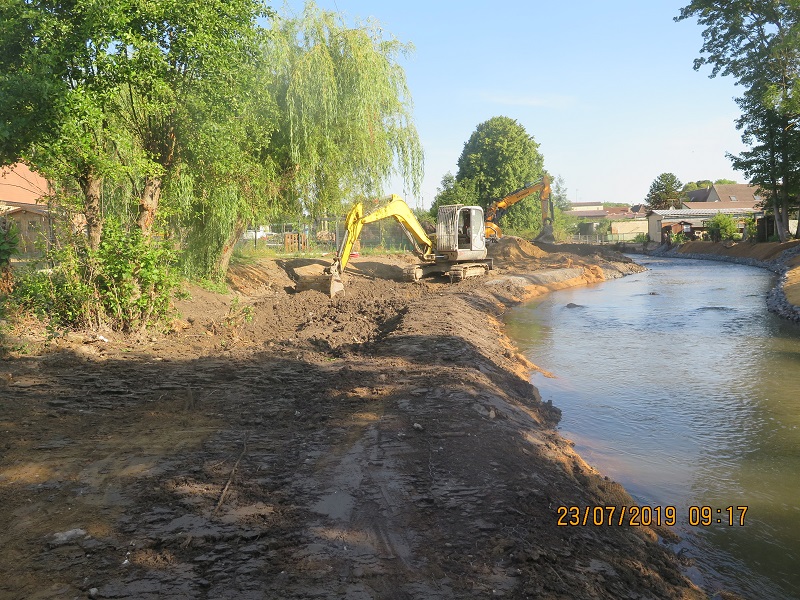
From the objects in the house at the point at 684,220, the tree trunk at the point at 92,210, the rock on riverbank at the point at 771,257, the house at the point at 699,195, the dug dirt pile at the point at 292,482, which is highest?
the house at the point at 699,195

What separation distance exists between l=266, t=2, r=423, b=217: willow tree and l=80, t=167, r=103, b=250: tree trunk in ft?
22.7

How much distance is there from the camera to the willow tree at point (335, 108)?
664 inches

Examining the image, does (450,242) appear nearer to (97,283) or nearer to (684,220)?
(97,283)

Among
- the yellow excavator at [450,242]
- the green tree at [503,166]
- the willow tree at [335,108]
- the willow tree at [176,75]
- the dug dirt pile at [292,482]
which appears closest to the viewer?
the dug dirt pile at [292,482]

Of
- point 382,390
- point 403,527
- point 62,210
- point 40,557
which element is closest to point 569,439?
point 382,390

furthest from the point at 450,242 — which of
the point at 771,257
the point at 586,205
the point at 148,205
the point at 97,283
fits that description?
the point at 586,205

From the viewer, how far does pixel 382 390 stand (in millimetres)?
7895

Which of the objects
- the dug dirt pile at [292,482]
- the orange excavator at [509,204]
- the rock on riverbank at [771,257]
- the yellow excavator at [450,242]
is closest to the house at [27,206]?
the dug dirt pile at [292,482]

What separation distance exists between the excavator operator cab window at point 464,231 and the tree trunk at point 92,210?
48.1 ft

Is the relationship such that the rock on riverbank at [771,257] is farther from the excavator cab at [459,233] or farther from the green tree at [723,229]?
the excavator cab at [459,233]

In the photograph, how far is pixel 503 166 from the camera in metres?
54.3
